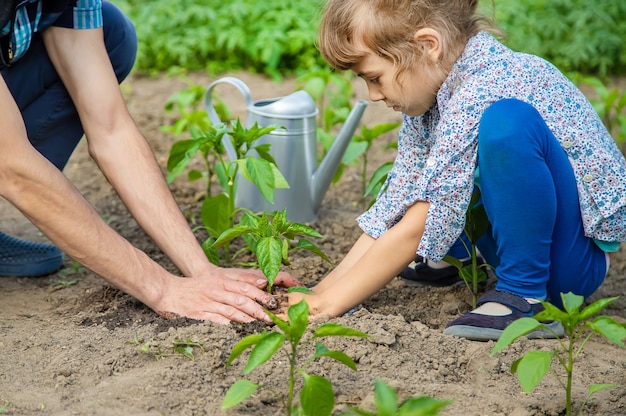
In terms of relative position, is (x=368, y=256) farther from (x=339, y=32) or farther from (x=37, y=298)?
(x=37, y=298)

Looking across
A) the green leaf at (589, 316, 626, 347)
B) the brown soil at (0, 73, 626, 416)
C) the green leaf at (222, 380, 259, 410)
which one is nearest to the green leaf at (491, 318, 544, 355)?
the green leaf at (589, 316, 626, 347)

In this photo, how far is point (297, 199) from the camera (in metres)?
2.92

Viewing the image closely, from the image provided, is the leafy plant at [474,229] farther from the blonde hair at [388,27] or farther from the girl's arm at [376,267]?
the blonde hair at [388,27]

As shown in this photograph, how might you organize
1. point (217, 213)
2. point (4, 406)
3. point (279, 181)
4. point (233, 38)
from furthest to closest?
point (233, 38)
point (217, 213)
point (279, 181)
point (4, 406)

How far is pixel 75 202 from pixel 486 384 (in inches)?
41.9

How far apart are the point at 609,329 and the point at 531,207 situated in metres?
0.57

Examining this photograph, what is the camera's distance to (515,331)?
1552 millimetres

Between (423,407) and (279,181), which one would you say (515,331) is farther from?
(279,181)

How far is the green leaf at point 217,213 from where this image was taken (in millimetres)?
2500

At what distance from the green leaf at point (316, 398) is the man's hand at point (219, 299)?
0.54 meters

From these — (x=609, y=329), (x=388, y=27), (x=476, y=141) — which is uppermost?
(x=388, y=27)

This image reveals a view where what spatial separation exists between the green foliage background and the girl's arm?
2.81 meters

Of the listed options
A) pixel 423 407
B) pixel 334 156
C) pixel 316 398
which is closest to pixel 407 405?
pixel 423 407

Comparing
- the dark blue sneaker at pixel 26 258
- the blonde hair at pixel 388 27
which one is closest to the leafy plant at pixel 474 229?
the blonde hair at pixel 388 27
